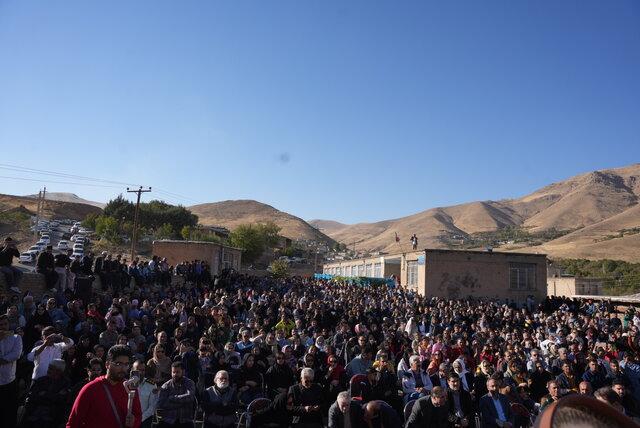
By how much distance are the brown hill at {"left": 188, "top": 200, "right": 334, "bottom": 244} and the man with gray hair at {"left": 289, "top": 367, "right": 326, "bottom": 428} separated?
5304 inches

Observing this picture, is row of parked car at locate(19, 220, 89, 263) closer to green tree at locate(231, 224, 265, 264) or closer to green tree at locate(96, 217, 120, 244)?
green tree at locate(96, 217, 120, 244)

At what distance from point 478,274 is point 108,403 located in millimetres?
29143

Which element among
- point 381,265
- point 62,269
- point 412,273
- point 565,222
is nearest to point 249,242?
point 381,265

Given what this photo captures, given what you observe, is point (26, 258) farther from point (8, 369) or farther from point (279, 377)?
point (279, 377)

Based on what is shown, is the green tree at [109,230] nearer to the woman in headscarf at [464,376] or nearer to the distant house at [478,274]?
the distant house at [478,274]

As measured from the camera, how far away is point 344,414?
19.7 feet

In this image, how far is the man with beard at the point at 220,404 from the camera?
21.9 ft

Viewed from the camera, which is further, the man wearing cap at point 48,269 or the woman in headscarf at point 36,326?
the man wearing cap at point 48,269

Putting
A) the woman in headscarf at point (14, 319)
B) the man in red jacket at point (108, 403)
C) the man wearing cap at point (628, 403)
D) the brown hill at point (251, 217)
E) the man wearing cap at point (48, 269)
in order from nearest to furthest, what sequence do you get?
the man in red jacket at point (108, 403) < the man wearing cap at point (628, 403) < the woman in headscarf at point (14, 319) < the man wearing cap at point (48, 269) < the brown hill at point (251, 217)

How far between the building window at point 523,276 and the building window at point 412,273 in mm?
6406

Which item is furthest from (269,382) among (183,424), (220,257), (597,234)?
(597,234)

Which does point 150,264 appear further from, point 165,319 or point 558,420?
point 558,420

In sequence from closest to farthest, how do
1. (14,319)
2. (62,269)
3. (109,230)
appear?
(14,319) → (62,269) → (109,230)

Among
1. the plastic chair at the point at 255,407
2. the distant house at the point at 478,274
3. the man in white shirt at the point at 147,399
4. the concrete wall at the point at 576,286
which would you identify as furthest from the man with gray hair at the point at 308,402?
the concrete wall at the point at 576,286
